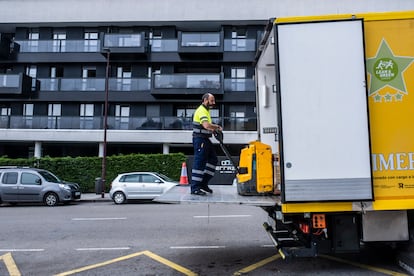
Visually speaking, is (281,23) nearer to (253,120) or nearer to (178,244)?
(178,244)

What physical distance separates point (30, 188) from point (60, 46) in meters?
18.7

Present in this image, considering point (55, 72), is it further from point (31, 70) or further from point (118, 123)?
point (118, 123)

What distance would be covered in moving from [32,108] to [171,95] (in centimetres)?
1206

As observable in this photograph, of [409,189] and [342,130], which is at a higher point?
[342,130]

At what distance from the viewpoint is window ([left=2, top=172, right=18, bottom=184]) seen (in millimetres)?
15602

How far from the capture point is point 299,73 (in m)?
4.40

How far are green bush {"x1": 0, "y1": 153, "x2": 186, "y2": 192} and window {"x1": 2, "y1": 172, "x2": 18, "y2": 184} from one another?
19.9 feet

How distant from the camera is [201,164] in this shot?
591 centimetres

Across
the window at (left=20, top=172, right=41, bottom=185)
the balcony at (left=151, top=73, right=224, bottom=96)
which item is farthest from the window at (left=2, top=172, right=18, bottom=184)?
the balcony at (left=151, top=73, right=224, bottom=96)

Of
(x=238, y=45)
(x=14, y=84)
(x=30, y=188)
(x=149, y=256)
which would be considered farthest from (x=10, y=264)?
(x=14, y=84)

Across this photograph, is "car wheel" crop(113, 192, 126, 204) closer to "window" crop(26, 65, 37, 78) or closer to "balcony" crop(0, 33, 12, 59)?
"window" crop(26, 65, 37, 78)

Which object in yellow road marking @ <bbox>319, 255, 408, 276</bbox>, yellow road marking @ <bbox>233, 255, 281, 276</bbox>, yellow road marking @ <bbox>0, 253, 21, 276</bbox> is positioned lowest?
yellow road marking @ <bbox>0, 253, 21, 276</bbox>

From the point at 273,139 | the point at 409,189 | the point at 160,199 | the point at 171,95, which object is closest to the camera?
the point at 409,189

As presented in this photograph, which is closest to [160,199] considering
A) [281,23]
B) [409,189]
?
[281,23]
